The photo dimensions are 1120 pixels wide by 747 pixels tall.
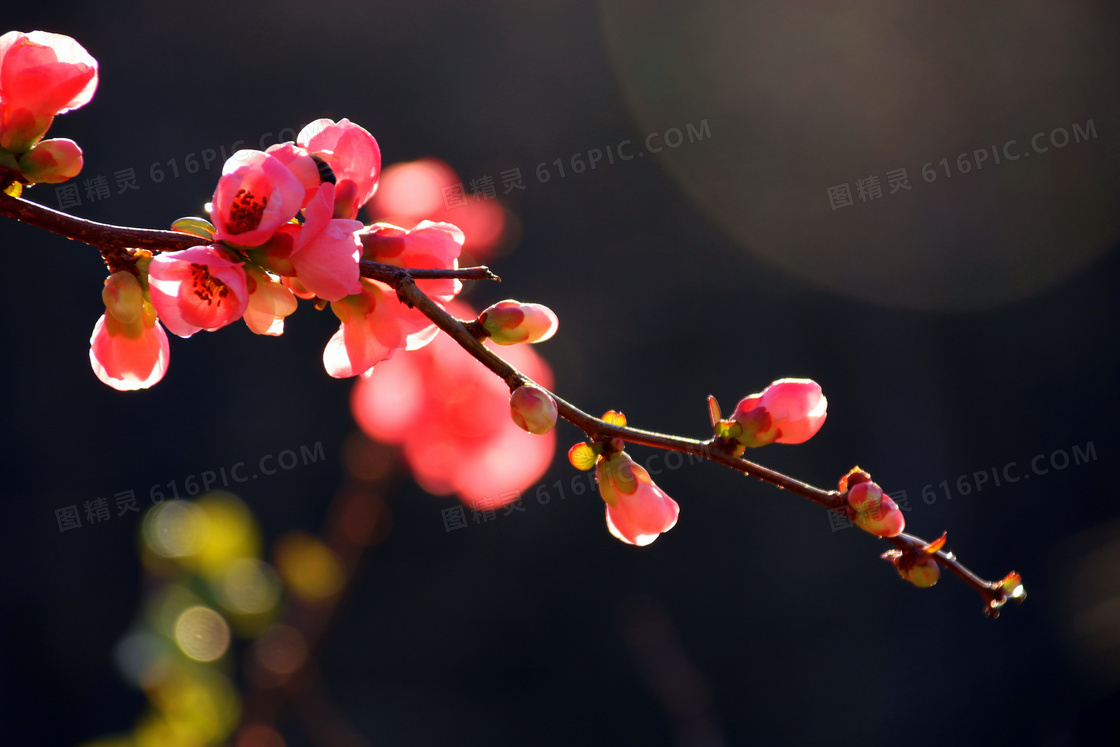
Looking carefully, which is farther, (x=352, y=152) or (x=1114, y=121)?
(x=1114, y=121)

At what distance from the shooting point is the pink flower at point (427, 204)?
45.4 inches

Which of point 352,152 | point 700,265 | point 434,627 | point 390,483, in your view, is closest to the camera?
point 352,152

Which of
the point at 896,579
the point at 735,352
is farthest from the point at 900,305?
the point at 896,579

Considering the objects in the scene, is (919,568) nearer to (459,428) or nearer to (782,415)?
(782,415)

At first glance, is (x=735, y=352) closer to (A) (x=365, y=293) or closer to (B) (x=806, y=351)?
(B) (x=806, y=351)

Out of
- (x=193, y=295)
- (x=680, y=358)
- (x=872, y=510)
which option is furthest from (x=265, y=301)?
(x=680, y=358)

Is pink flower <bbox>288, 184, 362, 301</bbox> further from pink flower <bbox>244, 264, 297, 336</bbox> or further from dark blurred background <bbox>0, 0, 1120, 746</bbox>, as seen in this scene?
dark blurred background <bbox>0, 0, 1120, 746</bbox>

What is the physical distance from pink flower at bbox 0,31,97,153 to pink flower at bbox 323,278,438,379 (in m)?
0.20

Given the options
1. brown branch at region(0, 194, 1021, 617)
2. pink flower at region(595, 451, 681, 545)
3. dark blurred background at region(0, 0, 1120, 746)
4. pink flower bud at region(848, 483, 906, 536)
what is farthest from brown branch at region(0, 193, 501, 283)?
dark blurred background at region(0, 0, 1120, 746)

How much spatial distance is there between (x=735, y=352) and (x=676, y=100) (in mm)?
1030

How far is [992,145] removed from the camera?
2984 mm

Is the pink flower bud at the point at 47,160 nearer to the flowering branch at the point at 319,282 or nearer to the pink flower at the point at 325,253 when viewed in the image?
the flowering branch at the point at 319,282

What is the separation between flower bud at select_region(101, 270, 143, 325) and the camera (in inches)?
17.5

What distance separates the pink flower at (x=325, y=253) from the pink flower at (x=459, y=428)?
2.28ft
